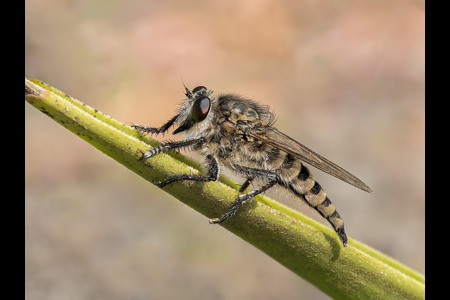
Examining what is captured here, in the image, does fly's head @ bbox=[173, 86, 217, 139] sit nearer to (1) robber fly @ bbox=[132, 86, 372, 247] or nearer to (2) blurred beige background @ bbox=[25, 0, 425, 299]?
(1) robber fly @ bbox=[132, 86, 372, 247]

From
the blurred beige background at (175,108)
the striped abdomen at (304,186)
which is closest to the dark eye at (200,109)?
the striped abdomen at (304,186)

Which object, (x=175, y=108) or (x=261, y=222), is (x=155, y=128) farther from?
(x=175, y=108)

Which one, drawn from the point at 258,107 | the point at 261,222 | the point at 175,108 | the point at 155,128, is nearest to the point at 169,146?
the point at 155,128

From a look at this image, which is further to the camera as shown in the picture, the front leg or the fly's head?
the fly's head

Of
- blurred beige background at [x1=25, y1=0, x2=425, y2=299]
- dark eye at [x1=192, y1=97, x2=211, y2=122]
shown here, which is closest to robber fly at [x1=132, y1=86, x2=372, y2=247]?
dark eye at [x1=192, y1=97, x2=211, y2=122]

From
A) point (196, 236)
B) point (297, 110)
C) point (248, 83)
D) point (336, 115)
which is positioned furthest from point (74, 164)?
point (336, 115)
